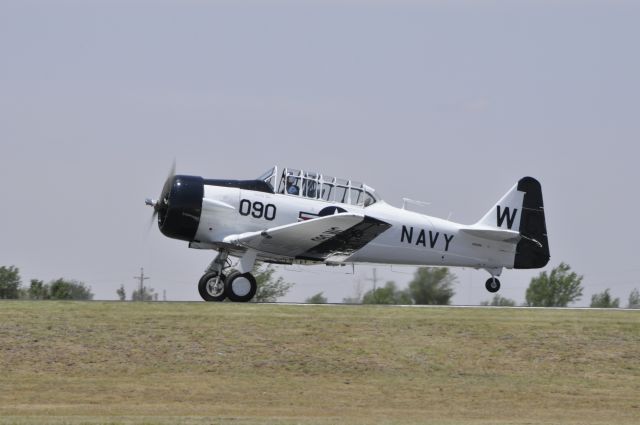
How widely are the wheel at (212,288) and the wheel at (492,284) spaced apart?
7.14m

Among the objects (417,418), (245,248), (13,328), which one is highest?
(245,248)

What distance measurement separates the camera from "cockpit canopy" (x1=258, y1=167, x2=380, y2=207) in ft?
80.2

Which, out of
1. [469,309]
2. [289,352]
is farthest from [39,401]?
[469,309]

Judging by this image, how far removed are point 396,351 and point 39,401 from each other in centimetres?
619

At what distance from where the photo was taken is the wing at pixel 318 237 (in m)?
22.8

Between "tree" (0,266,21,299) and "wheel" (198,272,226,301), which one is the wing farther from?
"tree" (0,266,21,299)

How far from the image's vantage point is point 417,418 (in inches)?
578

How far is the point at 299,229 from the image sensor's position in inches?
910

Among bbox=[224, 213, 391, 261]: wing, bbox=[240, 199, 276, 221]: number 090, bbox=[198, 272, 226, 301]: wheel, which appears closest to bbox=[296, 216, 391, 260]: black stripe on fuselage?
bbox=[224, 213, 391, 261]: wing

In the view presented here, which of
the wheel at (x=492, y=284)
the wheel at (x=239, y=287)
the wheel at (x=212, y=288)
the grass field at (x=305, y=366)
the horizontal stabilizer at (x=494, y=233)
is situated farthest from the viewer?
the wheel at (x=492, y=284)

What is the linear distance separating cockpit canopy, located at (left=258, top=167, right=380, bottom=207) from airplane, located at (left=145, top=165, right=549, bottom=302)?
0.07ft

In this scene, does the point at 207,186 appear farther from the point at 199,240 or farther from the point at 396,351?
the point at 396,351

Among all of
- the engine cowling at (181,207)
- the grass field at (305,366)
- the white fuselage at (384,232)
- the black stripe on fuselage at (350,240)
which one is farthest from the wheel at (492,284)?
the engine cowling at (181,207)

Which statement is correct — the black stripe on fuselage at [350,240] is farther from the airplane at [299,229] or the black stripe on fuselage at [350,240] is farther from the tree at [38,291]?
the tree at [38,291]
